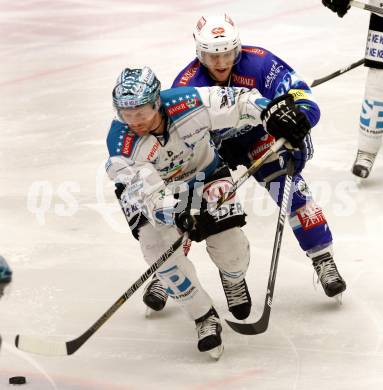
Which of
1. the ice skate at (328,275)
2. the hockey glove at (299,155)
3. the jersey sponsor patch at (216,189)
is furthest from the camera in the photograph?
the ice skate at (328,275)

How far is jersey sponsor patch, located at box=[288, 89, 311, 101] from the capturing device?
3892 mm

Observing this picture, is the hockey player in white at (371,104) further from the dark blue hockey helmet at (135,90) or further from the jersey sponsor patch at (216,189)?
the dark blue hockey helmet at (135,90)

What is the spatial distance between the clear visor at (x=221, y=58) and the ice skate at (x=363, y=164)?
132 centimetres

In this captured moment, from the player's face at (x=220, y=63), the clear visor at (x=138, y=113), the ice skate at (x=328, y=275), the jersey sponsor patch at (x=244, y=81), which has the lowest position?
the ice skate at (x=328, y=275)

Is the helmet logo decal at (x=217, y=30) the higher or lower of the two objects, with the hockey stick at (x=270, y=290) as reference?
higher

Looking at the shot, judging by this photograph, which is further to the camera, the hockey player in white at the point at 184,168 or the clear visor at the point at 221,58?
the clear visor at the point at 221,58

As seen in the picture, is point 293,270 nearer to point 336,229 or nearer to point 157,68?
point 336,229

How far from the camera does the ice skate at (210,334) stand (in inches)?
146

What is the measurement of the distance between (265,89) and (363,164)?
1279mm

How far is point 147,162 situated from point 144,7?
516 centimetres

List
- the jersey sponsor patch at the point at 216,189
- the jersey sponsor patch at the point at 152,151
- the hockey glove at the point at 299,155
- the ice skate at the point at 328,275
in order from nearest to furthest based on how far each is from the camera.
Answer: the jersey sponsor patch at the point at 152,151 < the jersey sponsor patch at the point at 216,189 < the hockey glove at the point at 299,155 < the ice skate at the point at 328,275

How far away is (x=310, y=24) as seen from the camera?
25.8 feet

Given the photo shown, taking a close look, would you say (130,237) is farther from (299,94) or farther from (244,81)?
(299,94)

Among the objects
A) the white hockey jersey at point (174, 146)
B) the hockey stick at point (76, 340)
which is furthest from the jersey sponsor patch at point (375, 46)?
the hockey stick at point (76, 340)
